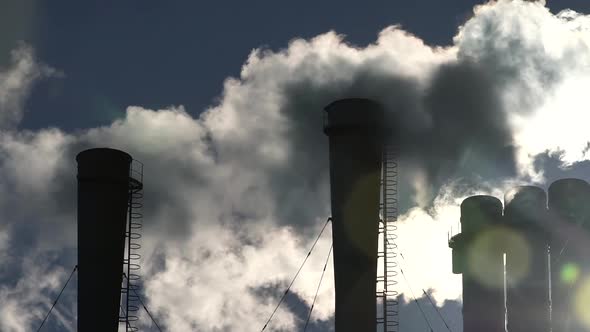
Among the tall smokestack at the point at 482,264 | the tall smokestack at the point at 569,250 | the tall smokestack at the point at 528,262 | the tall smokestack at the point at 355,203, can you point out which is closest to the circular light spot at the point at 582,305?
the tall smokestack at the point at 569,250

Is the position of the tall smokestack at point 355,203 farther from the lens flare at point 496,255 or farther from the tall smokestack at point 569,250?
the lens flare at point 496,255

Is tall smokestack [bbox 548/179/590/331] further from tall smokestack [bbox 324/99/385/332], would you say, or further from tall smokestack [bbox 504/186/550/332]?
tall smokestack [bbox 324/99/385/332]

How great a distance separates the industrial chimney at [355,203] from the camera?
35219 millimetres

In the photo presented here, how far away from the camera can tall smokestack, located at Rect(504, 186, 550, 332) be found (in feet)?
144

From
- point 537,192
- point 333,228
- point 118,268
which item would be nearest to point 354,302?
point 333,228

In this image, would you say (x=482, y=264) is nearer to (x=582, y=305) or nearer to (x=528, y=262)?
(x=528, y=262)

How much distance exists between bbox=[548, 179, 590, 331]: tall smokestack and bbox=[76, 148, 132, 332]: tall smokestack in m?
22.8

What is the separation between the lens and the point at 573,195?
43938 millimetres

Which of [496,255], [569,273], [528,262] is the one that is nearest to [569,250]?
[569,273]

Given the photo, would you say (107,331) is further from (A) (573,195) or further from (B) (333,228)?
(A) (573,195)

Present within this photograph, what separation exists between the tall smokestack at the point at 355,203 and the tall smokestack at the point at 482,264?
12.9m

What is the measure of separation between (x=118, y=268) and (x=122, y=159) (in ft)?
18.4

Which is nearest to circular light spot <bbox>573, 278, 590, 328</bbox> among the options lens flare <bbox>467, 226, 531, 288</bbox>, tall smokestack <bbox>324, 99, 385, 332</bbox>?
lens flare <bbox>467, 226, 531, 288</bbox>

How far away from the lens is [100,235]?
41.1m
